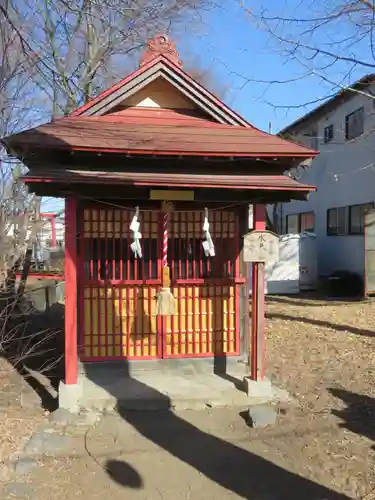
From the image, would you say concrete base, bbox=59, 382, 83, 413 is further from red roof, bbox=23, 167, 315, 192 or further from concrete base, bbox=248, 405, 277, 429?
red roof, bbox=23, 167, 315, 192

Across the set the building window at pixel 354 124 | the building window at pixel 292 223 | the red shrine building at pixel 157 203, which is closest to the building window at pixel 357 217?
the building window at pixel 354 124

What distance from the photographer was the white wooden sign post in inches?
253

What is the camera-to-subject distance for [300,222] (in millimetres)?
22625

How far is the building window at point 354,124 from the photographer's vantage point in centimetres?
1681

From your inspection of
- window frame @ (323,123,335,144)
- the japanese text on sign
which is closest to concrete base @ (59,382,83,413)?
the japanese text on sign

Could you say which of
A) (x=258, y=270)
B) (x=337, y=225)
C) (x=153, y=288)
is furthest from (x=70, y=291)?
(x=337, y=225)

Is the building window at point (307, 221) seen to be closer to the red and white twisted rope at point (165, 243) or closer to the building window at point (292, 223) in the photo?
the building window at point (292, 223)

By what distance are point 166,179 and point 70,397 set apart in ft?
9.99

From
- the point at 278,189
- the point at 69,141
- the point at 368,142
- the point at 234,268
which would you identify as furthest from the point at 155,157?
the point at 368,142

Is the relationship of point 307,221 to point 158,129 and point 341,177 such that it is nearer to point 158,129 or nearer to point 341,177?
point 341,177

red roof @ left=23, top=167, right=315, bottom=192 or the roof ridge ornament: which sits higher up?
the roof ridge ornament

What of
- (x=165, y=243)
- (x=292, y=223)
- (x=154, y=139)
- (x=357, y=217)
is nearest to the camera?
(x=154, y=139)

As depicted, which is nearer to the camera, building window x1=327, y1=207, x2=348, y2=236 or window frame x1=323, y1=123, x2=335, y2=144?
building window x1=327, y1=207, x2=348, y2=236

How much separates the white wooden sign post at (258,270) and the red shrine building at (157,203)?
0.05 meters
